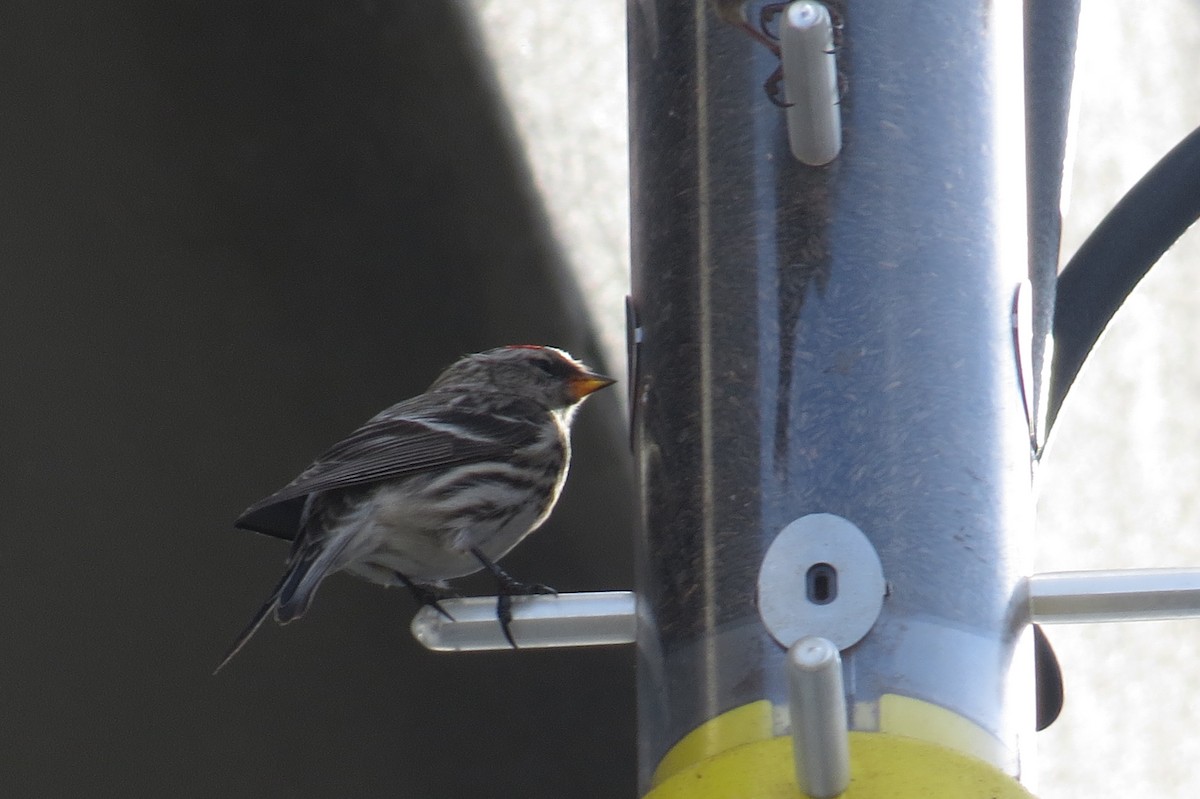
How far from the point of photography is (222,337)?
139 inches

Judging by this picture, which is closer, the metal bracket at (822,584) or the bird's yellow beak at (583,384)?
the metal bracket at (822,584)

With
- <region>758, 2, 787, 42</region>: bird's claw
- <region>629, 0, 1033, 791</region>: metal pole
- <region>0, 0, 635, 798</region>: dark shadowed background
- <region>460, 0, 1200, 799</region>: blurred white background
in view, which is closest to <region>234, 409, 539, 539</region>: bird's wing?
<region>629, 0, 1033, 791</region>: metal pole

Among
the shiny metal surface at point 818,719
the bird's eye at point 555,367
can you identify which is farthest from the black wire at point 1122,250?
the bird's eye at point 555,367

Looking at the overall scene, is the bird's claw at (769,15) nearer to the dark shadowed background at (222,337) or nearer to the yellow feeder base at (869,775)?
the yellow feeder base at (869,775)

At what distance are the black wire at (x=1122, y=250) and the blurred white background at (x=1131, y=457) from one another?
2.00 metres

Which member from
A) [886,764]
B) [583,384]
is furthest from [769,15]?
[583,384]

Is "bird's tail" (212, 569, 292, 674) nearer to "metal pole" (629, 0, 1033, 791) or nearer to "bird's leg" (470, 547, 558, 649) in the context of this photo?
"bird's leg" (470, 547, 558, 649)

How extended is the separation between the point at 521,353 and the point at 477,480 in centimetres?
48

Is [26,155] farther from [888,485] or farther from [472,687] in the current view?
[888,485]

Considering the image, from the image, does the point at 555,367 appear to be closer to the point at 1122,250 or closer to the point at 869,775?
the point at 1122,250

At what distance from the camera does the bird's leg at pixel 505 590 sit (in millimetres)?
2148

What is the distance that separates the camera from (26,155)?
10.8ft

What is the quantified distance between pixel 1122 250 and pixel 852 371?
14.4 inches

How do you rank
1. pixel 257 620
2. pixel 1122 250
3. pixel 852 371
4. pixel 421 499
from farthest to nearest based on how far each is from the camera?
pixel 421 499 < pixel 257 620 < pixel 1122 250 < pixel 852 371
